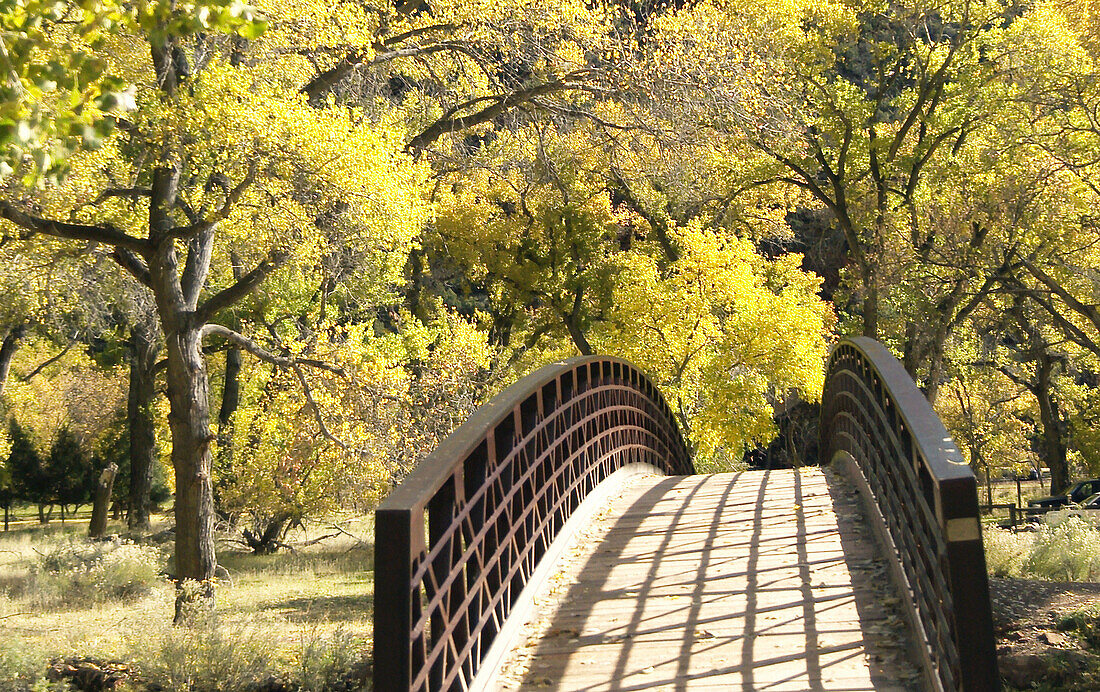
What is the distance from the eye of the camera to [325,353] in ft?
44.9

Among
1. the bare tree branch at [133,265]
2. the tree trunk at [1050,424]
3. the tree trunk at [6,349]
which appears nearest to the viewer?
the bare tree branch at [133,265]

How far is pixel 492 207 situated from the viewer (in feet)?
103

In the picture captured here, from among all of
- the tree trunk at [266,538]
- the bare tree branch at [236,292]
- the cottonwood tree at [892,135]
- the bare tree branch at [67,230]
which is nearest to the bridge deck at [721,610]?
the bare tree branch at [236,292]

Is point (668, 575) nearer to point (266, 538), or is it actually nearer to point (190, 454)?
A: point (190, 454)

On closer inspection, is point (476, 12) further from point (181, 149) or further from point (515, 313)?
point (515, 313)

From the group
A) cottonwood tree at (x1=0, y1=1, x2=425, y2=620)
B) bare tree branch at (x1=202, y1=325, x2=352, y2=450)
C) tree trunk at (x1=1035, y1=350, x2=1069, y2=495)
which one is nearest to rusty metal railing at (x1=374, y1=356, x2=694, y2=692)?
cottonwood tree at (x1=0, y1=1, x2=425, y2=620)

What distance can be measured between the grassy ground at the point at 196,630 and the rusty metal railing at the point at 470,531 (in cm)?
270

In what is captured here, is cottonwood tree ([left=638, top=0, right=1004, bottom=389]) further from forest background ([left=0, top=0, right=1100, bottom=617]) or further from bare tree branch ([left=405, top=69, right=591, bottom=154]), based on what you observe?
bare tree branch ([left=405, top=69, right=591, bottom=154])

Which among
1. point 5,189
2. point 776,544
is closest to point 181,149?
point 5,189

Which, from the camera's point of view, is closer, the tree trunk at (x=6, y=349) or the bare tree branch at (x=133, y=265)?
the bare tree branch at (x=133, y=265)

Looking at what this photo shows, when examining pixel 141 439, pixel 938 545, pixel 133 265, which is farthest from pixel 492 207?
pixel 938 545

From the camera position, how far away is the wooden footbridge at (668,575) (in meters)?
4.05

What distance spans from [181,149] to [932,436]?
835 centimetres

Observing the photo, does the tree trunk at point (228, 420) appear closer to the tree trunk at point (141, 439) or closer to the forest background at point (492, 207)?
the forest background at point (492, 207)
